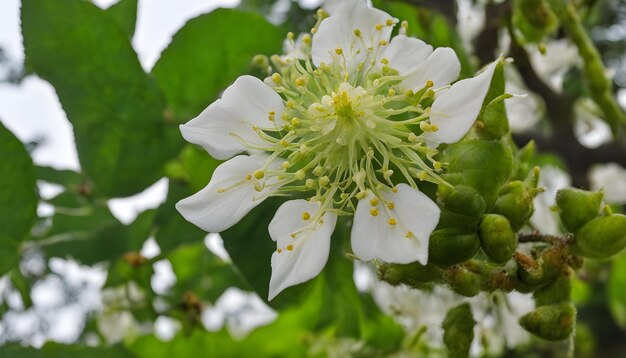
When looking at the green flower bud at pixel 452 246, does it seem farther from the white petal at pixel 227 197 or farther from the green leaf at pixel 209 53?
the green leaf at pixel 209 53

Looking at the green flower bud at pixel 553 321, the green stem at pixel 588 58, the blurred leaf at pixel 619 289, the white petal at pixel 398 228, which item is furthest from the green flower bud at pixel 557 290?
the blurred leaf at pixel 619 289

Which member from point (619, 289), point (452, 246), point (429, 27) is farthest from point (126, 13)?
point (619, 289)

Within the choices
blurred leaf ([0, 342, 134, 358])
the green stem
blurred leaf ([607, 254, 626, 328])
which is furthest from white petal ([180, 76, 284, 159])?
blurred leaf ([607, 254, 626, 328])

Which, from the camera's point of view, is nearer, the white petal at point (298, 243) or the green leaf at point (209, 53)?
the white petal at point (298, 243)

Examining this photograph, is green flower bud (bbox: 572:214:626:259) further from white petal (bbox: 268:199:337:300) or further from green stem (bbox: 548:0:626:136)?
green stem (bbox: 548:0:626:136)

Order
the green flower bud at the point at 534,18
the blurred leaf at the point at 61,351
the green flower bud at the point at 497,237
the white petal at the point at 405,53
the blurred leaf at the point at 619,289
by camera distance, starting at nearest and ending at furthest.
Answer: the green flower bud at the point at 497,237, the white petal at the point at 405,53, the blurred leaf at the point at 61,351, the green flower bud at the point at 534,18, the blurred leaf at the point at 619,289
